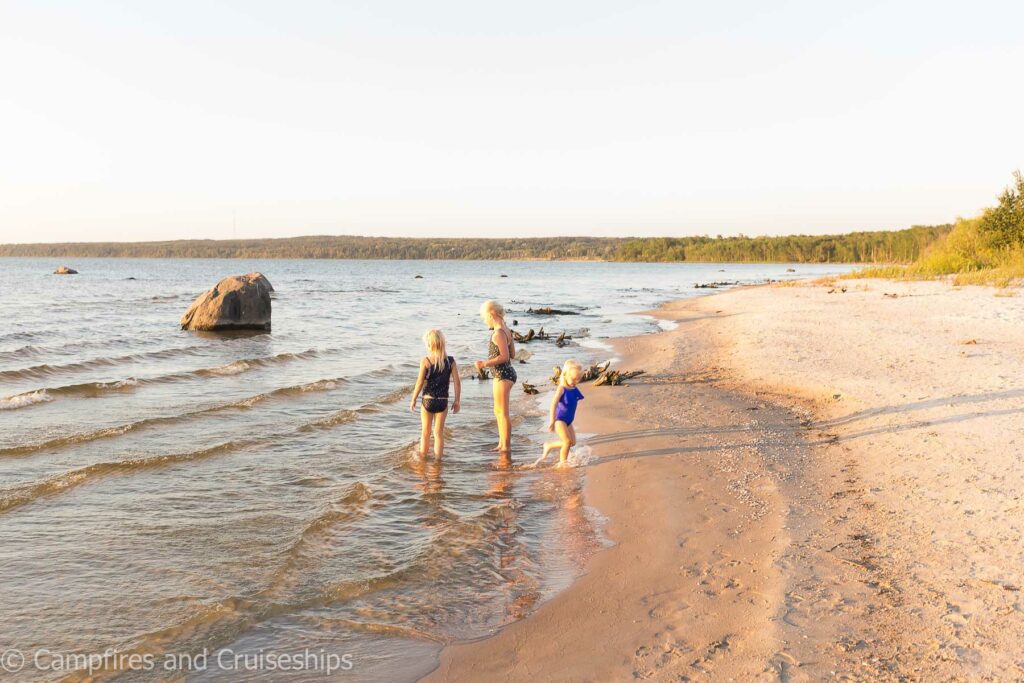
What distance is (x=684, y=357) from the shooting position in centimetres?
1625

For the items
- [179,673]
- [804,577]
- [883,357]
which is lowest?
[179,673]

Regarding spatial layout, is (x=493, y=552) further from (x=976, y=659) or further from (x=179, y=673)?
(x=976, y=659)

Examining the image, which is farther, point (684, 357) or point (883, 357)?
point (684, 357)

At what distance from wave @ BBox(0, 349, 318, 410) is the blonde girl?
A: 886 cm

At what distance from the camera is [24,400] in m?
11.7

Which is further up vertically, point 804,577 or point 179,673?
point 804,577

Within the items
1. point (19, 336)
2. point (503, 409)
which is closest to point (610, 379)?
point (503, 409)

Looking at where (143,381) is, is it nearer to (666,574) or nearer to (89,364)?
(89,364)

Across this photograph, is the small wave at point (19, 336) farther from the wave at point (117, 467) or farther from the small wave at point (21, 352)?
the wave at point (117, 467)

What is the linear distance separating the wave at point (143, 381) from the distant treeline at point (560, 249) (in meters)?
112

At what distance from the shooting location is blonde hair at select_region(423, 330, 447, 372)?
8.42m

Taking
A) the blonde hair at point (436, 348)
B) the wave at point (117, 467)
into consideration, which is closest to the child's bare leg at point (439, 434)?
the blonde hair at point (436, 348)

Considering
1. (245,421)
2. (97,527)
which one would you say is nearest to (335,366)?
(245,421)

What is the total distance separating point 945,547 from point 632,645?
2.71 metres
